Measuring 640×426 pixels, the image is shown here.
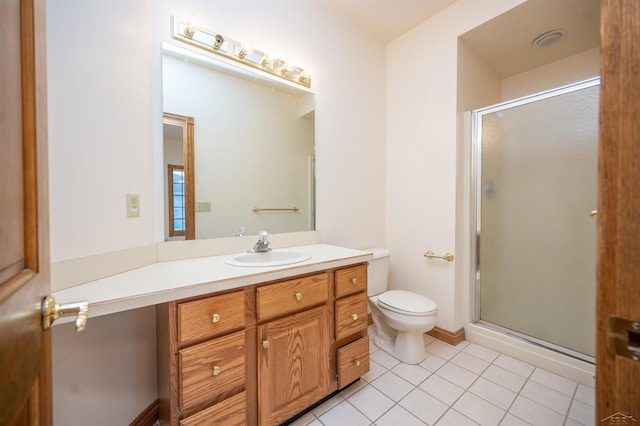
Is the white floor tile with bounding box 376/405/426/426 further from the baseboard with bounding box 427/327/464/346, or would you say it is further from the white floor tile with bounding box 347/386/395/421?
the baseboard with bounding box 427/327/464/346

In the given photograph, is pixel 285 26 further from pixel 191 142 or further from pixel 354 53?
pixel 191 142

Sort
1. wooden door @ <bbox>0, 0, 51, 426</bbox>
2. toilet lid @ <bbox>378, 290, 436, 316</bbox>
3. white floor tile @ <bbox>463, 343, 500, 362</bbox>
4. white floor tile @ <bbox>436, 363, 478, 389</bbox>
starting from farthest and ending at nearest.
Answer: white floor tile @ <bbox>463, 343, 500, 362</bbox>
toilet lid @ <bbox>378, 290, 436, 316</bbox>
white floor tile @ <bbox>436, 363, 478, 389</bbox>
wooden door @ <bbox>0, 0, 51, 426</bbox>

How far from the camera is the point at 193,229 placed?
4.68 feet

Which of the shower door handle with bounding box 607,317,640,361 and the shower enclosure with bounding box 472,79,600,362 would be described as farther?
the shower enclosure with bounding box 472,79,600,362

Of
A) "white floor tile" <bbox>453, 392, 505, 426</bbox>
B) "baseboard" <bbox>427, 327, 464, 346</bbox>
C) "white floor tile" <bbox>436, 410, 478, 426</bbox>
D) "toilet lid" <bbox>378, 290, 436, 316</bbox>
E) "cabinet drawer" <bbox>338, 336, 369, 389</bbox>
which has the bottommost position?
"white floor tile" <bbox>436, 410, 478, 426</bbox>

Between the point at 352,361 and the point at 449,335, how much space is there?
1.03 m

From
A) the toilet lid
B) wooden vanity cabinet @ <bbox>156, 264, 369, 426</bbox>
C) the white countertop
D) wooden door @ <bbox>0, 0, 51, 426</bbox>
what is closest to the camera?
wooden door @ <bbox>0, 0, 51, 426</bbox>

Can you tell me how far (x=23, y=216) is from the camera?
401 mm

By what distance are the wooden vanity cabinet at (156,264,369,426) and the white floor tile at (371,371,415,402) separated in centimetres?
18

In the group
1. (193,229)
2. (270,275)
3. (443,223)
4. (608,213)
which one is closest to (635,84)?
(608,213)

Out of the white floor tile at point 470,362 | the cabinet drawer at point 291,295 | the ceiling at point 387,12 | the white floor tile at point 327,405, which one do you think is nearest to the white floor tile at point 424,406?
the white floor tile at point 327,405

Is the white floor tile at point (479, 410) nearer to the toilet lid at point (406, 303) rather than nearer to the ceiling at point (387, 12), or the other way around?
the toilet lid at point (406, 303)

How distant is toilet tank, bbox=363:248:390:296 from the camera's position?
2.03m

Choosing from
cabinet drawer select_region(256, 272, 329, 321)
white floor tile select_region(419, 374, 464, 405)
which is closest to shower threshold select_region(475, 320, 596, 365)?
white floor tile select_region(419, 374, 464, 405)
